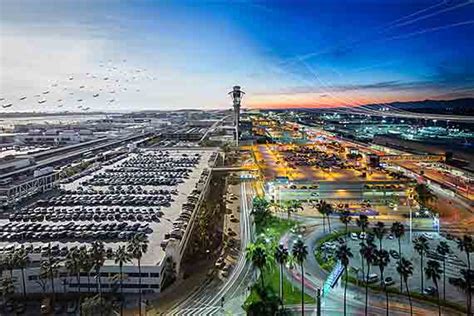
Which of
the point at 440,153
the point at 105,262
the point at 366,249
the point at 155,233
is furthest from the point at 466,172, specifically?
the point at 105,262

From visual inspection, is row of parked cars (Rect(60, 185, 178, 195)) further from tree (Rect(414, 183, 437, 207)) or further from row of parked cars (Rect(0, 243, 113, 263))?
tree (Rect(414, 183, 437, 207))

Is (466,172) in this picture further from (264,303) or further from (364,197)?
(264,303)

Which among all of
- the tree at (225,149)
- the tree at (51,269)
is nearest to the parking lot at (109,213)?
the tree at (51,269)

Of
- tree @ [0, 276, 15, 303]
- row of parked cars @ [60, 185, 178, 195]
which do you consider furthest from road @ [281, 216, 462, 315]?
row of parked cars @ [60, 185, 178, 195]

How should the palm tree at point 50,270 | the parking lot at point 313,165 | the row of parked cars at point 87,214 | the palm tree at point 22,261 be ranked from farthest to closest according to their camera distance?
the parking lot at point 313,165, the row of parked cars at point 87,214, the palm tree at point 22,261, the palm tree at point 50,270

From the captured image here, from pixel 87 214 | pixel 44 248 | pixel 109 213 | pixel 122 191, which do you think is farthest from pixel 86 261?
pixel 122 191

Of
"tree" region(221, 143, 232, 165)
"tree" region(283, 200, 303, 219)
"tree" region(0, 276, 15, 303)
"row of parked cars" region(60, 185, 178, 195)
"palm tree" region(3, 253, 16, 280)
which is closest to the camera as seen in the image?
"tree" region(0, 276, 15, 303)

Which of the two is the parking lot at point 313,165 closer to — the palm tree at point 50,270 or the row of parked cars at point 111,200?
the row of parked cars at point 111,200
